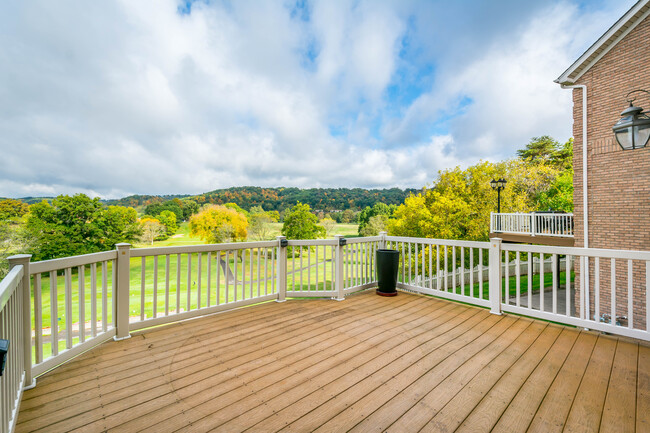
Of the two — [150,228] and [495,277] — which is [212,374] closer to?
[495,277]

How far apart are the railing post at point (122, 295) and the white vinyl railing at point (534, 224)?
42.0 feet

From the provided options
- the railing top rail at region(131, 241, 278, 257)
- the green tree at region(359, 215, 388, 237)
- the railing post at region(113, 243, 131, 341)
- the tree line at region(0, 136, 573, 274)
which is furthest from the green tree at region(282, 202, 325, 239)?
the railing post at region(113, 243, 131, 341)

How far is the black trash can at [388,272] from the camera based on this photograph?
450 cm

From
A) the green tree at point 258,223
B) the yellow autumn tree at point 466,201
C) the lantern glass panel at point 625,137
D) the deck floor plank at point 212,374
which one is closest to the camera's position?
the deck floor plank at point 212,374

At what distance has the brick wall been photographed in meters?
6.12

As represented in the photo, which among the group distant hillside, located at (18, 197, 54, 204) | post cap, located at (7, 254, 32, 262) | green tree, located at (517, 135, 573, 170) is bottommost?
post cap, located at (7, 254, 32, 262)

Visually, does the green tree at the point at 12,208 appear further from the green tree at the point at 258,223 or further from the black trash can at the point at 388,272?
the black trash can at the point at 388,272

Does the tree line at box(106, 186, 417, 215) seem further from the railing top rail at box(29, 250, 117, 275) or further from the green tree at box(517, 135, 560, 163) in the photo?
the railing top rail at box(29, 250, 117, 275)

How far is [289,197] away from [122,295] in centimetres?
2405

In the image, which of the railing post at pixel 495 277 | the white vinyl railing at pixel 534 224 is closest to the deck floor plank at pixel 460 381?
the railing post at pixel 495 277

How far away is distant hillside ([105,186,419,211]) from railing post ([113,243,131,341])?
18425 mm

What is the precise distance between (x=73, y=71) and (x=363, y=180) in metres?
26.8

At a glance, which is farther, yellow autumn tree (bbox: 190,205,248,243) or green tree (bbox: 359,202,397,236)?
yellow autumn tree (bbox: 190,205,248,243)

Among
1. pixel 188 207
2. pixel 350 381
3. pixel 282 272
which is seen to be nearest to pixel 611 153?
pixel 282 272
